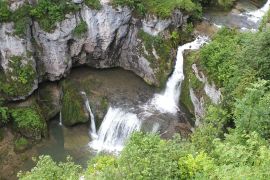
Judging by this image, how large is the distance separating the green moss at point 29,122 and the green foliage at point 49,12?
4.55 meters

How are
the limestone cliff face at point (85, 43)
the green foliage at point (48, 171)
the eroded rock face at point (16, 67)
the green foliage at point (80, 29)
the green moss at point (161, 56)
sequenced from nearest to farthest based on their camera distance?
the green foliage at point (48, 171) < the eroded rock face at point (16, 67) < the limestone cliff face at point (85, 43) < the green foliage at point (80, 29) < the green moss at point (161, 56)

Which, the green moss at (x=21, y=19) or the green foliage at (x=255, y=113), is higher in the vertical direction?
the green foliage at (x=255, y=113)

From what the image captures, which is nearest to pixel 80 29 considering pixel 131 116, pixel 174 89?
pixel 131 116

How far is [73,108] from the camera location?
22.7 m

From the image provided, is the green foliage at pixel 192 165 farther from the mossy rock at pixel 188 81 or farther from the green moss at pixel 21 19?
the green moss at pixel 21 19

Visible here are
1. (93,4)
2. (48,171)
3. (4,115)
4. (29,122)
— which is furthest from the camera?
(93,4)

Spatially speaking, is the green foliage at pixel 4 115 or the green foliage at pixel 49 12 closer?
the green foliage at pixel 4 115

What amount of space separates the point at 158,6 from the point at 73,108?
7.26m

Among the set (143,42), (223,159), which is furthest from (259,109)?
(143,42)

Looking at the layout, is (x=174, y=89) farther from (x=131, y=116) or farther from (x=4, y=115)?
(x=4, y=115)

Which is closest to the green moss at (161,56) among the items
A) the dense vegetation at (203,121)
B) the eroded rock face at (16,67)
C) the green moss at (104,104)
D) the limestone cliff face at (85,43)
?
the dense vegetation at (203,121)

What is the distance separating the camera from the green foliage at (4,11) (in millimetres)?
20959

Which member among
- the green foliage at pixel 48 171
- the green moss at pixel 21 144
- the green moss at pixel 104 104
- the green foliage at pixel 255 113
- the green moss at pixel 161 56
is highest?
the green foliage at pixel 255 113

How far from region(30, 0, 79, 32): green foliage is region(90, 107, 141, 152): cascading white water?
17.9 ft
